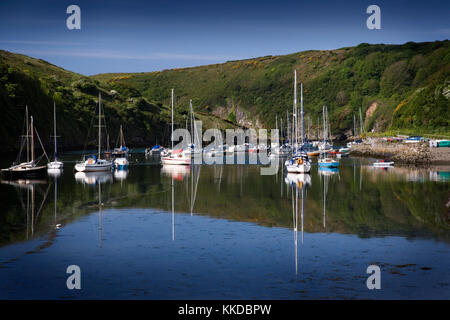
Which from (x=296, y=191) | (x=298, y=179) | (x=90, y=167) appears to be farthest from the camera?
(x=90, y=167)

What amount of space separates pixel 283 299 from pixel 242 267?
3.44 metres

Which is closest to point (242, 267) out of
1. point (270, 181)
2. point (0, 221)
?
point (0, 221)

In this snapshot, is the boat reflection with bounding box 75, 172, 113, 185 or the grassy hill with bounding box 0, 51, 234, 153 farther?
the grassy hill with bounding box 0, 51, 234, 153

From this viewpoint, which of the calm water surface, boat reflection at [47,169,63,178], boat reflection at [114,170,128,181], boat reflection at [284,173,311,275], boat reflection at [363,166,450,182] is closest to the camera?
the calm water surface

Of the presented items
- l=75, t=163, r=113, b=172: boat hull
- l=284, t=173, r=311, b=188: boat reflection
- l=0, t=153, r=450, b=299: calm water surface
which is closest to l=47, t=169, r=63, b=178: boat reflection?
l=75, t=163, r=113, b=172: boat hull

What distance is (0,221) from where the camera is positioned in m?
26.7

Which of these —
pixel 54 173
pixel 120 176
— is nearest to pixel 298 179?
pixel 120 176

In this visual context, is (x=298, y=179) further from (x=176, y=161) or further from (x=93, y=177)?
(x=176, y=161)

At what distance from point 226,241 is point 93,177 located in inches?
1240

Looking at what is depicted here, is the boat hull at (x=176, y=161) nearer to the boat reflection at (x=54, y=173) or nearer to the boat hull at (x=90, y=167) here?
the boat hull at (x=90, y=167)

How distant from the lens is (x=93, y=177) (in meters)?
51.1

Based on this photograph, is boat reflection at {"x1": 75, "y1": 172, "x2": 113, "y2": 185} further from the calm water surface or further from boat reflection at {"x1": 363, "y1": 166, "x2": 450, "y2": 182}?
boat reflection at {"x1": 363, "y1": 166, "x2": 450, "y2": 182}

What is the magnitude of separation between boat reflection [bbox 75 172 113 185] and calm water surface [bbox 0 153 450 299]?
5.00 meters

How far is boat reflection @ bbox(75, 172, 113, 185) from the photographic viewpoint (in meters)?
47.1
